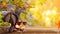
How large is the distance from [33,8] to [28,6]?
0.06m

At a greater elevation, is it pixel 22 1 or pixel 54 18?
pixel 22 1

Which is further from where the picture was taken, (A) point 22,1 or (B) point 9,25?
(A) point 22,1

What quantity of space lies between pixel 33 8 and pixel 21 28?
28 centimetres

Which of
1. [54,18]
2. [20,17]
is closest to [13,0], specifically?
[20,17]

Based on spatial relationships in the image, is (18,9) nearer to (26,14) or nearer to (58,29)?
(26,14)

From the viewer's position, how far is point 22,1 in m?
1.93

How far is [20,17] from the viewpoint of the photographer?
1932mm

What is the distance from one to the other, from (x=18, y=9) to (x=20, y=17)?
9cm

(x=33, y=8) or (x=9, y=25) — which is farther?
(x=33, y=8)

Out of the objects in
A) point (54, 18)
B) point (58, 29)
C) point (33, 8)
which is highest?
point (33, 8)

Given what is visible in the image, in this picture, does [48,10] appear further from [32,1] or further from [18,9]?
[18,9]

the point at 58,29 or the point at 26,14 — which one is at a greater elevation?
the point at 26,14

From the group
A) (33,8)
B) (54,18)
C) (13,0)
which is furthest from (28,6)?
(54,18)

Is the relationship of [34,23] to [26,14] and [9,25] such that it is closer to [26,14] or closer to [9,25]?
[26,14]
